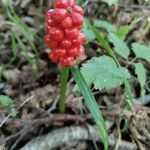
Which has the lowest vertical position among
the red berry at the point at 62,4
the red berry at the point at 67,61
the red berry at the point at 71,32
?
the red berry at the point at 67,61

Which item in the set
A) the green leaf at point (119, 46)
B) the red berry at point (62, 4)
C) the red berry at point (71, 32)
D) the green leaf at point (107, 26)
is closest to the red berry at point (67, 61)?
the red berry at point (71, 32)

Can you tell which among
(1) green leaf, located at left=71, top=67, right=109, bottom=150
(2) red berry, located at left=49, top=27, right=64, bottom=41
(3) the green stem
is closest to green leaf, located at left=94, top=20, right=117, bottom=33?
(3) the green stem

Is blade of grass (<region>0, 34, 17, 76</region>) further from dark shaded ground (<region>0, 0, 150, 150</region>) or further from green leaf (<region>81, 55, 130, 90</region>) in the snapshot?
green leaf (<region>81, 55, 130, 90</region>)

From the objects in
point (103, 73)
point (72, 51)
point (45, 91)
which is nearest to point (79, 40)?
point (72, 51)

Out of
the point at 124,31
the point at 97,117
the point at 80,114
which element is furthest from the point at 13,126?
the point at 124,31

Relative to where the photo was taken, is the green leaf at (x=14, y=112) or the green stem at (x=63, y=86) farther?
the green leaf at (x=14, y=112)

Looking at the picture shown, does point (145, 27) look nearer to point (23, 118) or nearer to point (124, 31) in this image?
point (124, 31)

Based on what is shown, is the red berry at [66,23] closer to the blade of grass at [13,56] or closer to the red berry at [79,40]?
the red berry at [79,40]

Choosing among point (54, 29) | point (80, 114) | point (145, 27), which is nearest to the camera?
point (54, 29)
